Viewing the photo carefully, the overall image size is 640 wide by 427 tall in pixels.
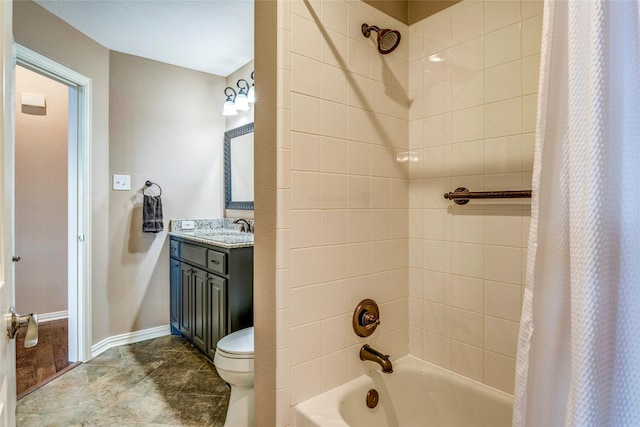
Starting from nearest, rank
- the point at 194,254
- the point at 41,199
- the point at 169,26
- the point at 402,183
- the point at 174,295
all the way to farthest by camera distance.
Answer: the point at 402,183 < the point at 169,26 < the point at 194,254 < the point at 174,295 < the point at 41,199

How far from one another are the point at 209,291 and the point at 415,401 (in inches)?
58.6

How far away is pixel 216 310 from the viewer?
7.30 ft

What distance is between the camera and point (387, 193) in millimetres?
1508

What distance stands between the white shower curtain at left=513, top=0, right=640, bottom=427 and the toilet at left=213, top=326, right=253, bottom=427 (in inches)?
50.2

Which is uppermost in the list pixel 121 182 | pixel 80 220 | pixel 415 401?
pixel 121 182

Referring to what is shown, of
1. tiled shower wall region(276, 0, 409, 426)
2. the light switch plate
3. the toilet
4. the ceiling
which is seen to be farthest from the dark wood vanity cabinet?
the ceiling

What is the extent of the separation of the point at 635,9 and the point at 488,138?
77 cm

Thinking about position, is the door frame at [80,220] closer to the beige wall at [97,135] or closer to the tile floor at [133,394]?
the beige wall at [97,135]

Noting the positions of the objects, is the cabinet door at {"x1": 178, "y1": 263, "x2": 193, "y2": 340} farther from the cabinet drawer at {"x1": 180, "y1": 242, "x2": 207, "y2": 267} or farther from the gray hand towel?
the gray hand towel

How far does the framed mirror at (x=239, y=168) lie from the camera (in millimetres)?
2961

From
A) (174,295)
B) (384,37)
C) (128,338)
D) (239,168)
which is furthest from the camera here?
(239,168)

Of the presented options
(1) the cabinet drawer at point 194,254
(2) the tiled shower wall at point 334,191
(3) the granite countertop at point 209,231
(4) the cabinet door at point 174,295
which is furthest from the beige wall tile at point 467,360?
(4) the cabinet door at point 174,295

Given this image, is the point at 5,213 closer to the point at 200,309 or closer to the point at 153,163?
the point at 200,309

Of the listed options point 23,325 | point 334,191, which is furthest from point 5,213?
point 334,191
